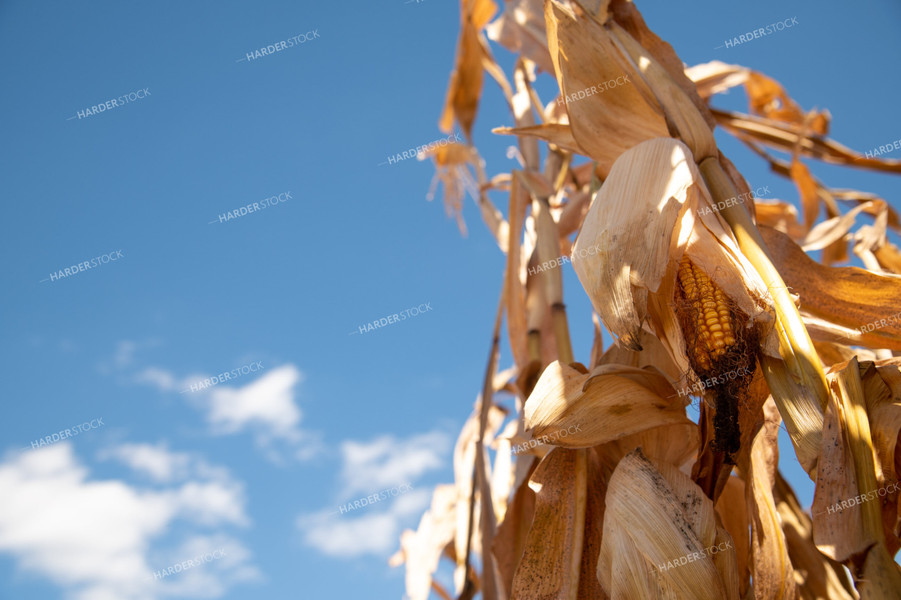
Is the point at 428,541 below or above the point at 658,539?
above

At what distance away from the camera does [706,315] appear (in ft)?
2.33

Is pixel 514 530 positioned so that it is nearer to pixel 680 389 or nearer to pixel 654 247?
pixel 680 389

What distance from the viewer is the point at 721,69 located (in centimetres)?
156

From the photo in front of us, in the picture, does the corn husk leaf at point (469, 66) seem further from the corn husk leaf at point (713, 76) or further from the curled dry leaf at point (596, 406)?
the curled dry leaf at point (596, 406)

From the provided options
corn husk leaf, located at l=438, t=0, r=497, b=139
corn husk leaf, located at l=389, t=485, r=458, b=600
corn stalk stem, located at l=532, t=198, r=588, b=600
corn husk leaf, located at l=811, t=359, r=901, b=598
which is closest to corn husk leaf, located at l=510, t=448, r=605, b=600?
corn stalk stem, located at l=532, t=198, r=588, b=600

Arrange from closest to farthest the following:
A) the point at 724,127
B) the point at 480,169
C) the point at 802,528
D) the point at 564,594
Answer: the point at 564,594 → the point at 802,528 → the point at 724,127 → the point at 480,169

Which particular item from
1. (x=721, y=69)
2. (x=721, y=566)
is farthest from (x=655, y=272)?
(x=721, y=69)

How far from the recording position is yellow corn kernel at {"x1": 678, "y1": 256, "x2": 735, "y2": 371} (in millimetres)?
695

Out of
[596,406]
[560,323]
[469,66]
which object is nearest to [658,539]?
[596,406]

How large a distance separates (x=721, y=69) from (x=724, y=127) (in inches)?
6.5

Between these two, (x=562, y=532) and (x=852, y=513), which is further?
(x=562, y=532)

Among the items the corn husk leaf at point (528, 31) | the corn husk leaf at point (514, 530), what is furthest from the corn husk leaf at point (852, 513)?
the corn husk leaf at point (528, 31)

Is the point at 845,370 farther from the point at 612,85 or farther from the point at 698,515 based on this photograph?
the point at 612,85

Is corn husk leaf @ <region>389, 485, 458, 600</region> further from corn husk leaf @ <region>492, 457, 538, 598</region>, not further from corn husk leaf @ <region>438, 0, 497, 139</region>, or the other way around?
corn husk leaf @ <region>438, 0, 497, 139</region>
